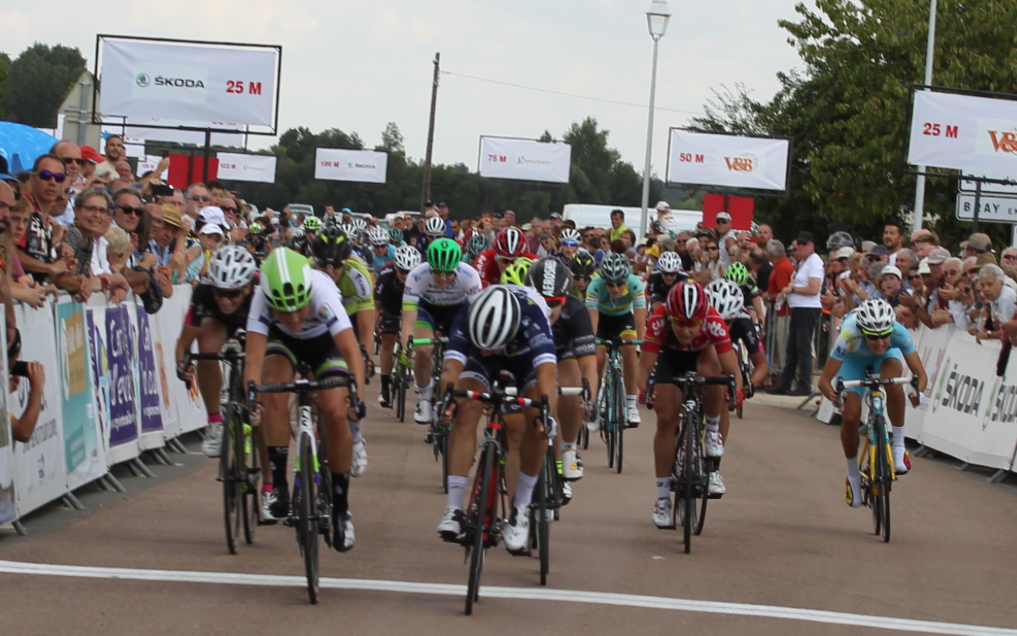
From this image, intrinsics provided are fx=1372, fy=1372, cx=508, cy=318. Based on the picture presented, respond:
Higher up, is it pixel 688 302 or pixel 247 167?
pixel 247 167

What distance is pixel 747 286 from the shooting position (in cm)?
1530

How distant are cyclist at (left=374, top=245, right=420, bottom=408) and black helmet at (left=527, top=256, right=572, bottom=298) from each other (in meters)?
5.06

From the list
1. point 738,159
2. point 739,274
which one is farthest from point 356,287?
point 738,159

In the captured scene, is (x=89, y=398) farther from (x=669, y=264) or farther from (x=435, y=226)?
(x=435, y=226)

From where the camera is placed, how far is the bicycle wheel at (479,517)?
23.0ft

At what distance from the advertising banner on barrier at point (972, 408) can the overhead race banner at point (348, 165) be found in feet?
180

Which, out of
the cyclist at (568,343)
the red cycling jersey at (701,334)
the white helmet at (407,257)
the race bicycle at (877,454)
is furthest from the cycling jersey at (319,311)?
the white helmet at (407,257)

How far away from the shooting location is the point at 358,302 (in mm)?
11352

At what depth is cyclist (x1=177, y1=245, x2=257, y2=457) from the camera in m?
8.26

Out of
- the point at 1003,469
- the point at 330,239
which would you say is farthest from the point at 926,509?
the point at 330,239

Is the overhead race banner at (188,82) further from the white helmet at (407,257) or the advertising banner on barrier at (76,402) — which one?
the advertising banner on barrier at (76,402)

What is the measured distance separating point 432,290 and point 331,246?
7.10ft

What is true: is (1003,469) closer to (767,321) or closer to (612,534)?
(612,534)

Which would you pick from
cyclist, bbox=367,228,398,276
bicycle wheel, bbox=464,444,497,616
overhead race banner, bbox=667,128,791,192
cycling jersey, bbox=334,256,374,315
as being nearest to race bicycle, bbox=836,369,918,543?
cycling jersey, bbox=334,256,374,315
